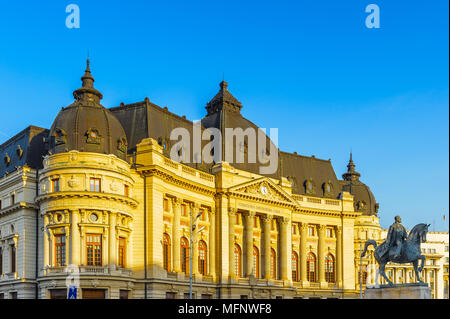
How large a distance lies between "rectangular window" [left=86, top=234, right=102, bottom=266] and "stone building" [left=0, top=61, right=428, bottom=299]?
10 cm

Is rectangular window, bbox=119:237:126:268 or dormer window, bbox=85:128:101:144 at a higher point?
dormer window, bbox=85:128:101:144

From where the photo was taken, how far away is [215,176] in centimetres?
8544

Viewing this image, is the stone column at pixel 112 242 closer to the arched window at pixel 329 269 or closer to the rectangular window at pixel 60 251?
the rectangular window at pixel 60 251

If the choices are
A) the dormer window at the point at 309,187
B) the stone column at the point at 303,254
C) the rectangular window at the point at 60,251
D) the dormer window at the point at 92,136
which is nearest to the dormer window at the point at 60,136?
the dormer window at the point at 92,136

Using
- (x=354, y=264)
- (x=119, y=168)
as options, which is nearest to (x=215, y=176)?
(x=119, y=168)

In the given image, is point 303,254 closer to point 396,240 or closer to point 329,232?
point 329,232

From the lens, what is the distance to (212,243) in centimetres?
8338

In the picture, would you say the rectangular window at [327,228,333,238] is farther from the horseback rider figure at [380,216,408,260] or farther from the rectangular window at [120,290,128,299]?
the horseback rider figure at [380,216,408,260]

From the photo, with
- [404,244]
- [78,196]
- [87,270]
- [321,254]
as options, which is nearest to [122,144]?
[78,196]

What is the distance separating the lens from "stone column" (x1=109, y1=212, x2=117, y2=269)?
213ft

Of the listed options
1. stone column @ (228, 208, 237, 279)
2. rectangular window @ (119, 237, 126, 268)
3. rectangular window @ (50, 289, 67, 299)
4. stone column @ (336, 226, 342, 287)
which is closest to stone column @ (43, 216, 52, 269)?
rectangular window @ (50, 289, 67, 299)

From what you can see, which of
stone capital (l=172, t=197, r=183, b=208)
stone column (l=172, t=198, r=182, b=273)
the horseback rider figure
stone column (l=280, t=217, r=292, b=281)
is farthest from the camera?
stone column (l=280, t=217, r=292, b=281)
